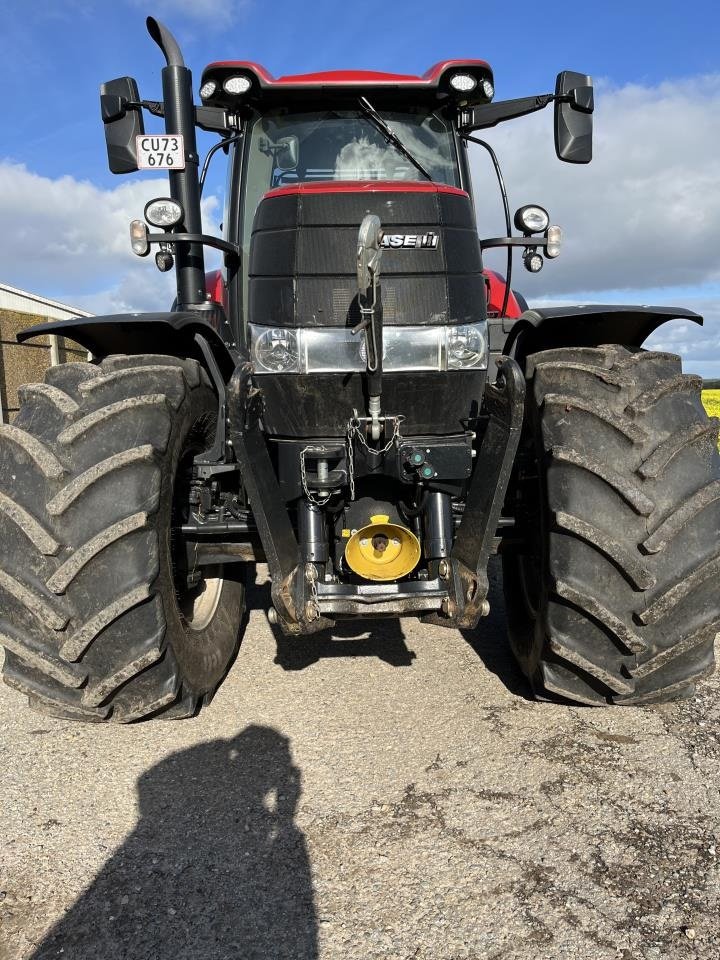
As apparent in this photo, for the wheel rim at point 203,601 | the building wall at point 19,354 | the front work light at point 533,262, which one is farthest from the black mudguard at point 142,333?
the building wall at point 19,354

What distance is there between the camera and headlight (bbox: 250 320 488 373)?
2920 mm

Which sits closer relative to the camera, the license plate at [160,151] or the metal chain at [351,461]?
the metal chain at [351,461]

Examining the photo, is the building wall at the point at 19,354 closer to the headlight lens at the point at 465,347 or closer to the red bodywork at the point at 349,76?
the red bodywork at the point at 349,76

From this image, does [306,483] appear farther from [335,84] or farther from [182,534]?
[335,84]

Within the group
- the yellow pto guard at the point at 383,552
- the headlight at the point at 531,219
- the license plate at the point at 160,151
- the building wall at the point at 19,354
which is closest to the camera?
the yellow pto guard at the point at 383,552

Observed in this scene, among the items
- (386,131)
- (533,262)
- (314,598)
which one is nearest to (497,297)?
(533,262)

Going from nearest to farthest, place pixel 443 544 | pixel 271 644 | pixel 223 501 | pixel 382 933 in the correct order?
pixel 382 933 < pixel 443 544 < pixel 223 501 < pixel 271 644

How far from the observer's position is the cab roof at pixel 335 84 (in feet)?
11.6

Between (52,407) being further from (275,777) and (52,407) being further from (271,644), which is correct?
(271,644)

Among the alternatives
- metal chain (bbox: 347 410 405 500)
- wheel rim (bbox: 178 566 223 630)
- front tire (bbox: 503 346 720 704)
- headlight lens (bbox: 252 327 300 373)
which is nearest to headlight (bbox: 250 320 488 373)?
headlight lens (bbox: 252 327 300 373)

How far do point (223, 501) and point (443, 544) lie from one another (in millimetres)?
1079

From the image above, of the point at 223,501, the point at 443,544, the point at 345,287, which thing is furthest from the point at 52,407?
the point at 443,544

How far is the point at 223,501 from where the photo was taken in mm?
3385

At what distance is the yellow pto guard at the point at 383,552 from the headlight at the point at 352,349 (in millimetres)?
620
